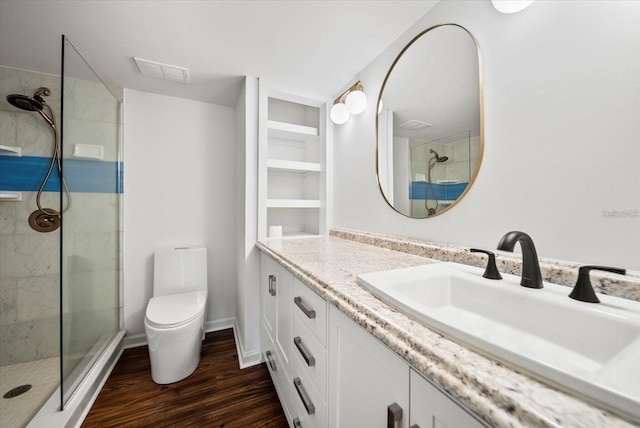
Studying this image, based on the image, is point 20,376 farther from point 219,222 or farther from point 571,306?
point 571,306

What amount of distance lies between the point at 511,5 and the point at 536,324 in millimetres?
1064

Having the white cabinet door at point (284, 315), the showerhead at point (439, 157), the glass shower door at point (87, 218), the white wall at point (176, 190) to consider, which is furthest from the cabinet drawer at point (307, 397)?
the white wall at point (176, 190)

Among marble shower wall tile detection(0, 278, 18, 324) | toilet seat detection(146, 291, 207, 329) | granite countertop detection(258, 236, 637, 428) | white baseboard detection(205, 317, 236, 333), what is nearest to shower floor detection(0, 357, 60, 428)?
marble shower wall tile detection(0, 278, 18, 324)

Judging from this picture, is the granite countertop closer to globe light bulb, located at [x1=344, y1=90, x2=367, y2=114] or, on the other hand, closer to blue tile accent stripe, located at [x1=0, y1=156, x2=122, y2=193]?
globe light bulb, located at [x1=344, y1=90, x2=367, y2=114]

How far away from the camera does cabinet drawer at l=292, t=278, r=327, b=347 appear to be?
827 mm

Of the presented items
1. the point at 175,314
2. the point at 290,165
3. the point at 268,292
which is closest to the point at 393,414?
the point at 268,292

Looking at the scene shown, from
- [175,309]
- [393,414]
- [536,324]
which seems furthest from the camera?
[175,309]

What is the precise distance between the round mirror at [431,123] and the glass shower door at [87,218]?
1.81 m

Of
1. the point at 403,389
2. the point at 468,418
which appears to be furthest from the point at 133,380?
the point at 468,418

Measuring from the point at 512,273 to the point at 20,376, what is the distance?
293 centimetres

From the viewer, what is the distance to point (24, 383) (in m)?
1.51

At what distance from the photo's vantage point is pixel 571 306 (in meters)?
0.56

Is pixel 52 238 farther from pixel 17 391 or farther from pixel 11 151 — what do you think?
pixel 17 391

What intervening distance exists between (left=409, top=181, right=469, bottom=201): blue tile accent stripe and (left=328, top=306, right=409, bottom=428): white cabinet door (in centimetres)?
78
